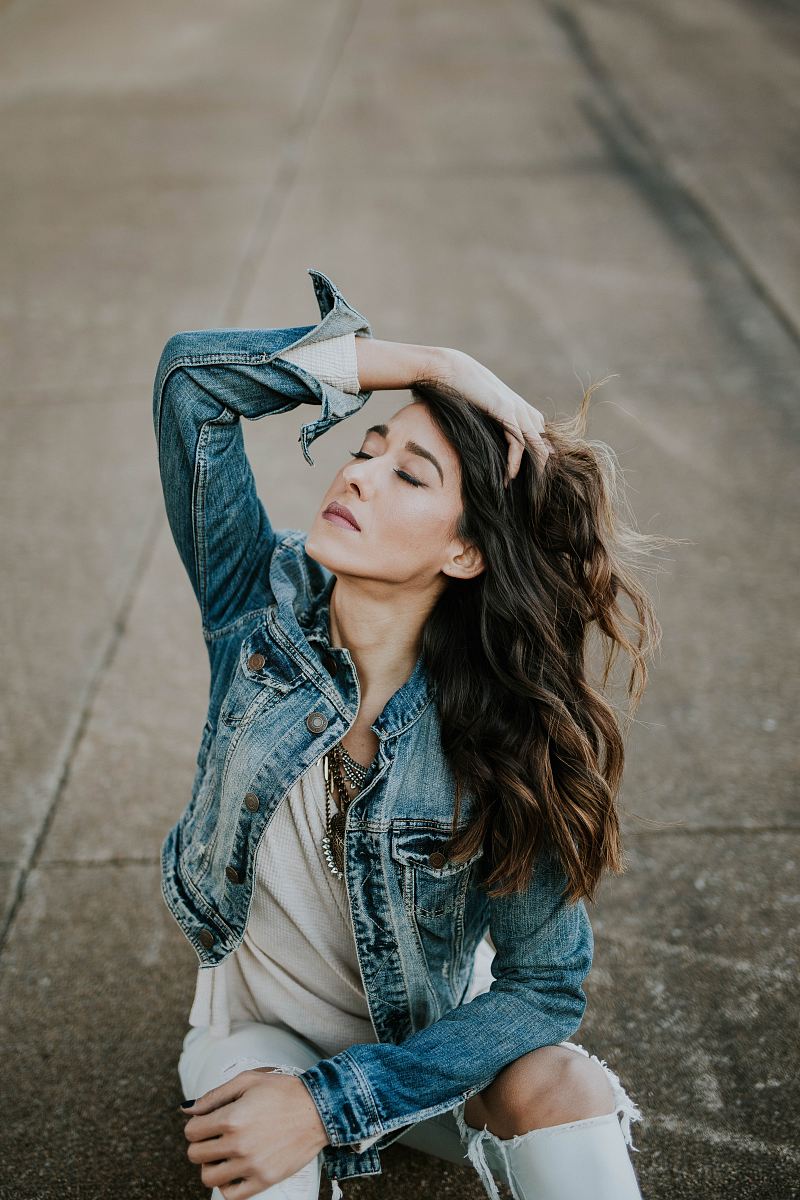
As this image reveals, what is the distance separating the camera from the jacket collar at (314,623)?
2.20 metres

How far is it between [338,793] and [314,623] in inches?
14.8

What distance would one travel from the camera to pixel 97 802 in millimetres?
3559

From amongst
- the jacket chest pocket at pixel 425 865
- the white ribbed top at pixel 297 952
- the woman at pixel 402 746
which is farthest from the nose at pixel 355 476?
the jacket chest pocket at pixel 425 865

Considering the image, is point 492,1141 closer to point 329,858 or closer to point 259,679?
point 329,858

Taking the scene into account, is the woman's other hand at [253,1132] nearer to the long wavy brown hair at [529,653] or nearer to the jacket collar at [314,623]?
the long wavy brown hair at [529,653]

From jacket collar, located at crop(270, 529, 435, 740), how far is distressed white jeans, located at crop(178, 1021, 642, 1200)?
26.7 inches

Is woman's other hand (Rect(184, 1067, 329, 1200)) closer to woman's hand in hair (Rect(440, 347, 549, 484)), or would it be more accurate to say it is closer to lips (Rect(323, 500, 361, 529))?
lips (Rect(323, 500, 361, 529))

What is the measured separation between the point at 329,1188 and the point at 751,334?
520 centimetres

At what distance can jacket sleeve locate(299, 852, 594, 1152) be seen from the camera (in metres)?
1.95

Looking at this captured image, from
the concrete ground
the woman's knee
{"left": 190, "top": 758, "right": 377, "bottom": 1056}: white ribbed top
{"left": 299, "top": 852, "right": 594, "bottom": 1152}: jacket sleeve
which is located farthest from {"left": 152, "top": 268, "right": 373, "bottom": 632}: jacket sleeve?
the concrete ground

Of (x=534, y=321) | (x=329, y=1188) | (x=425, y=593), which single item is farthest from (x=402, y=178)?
(x=329, y=1188)

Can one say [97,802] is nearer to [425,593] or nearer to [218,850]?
[218,850]

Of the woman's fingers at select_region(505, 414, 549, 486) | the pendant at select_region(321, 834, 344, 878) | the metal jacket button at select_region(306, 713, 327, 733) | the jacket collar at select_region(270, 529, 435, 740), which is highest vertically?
the woman's fingers at select_region(505, 414, 549, 486)

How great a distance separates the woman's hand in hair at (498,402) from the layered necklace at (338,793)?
2.13ft
